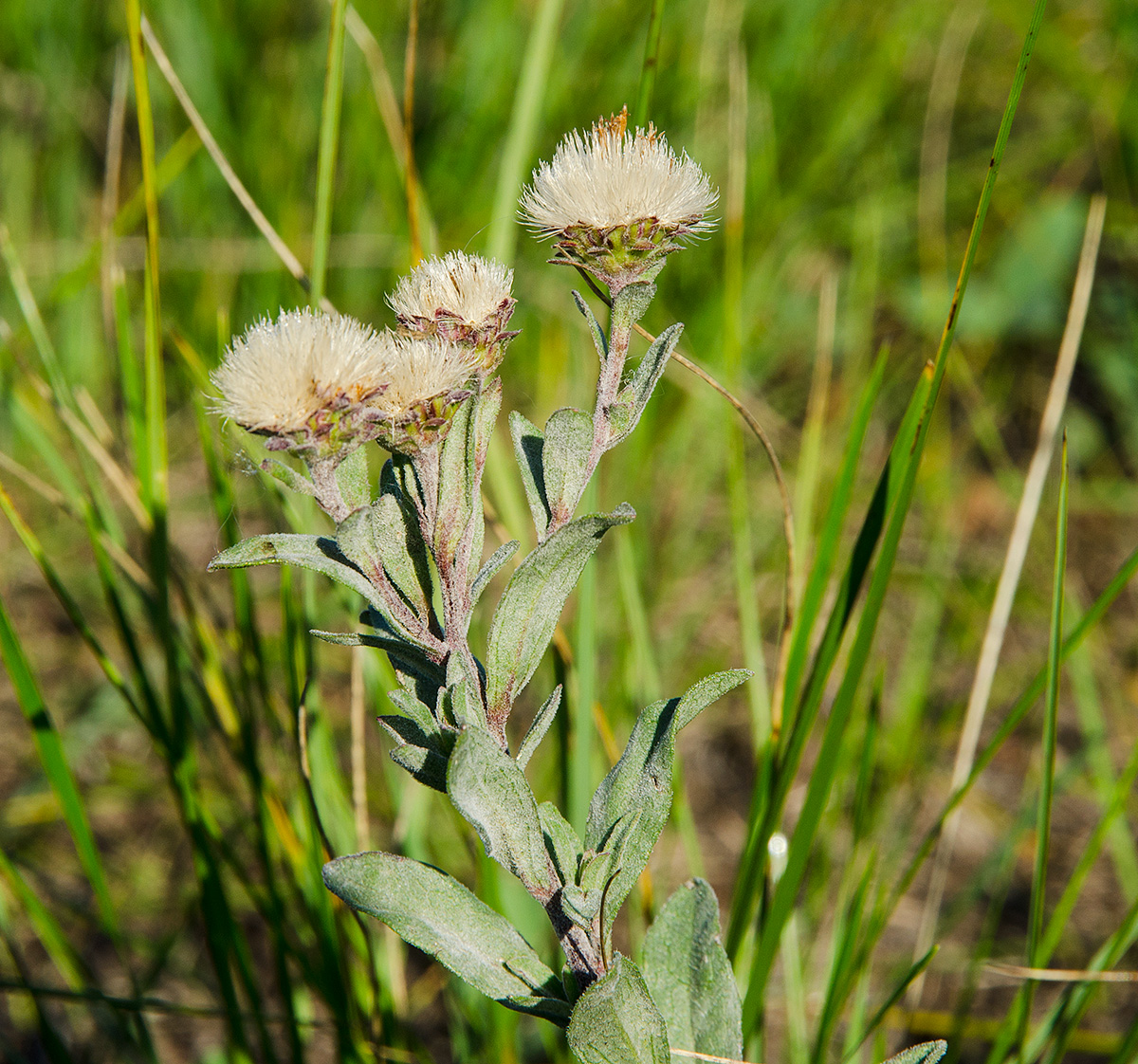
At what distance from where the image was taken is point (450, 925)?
0.80 metres

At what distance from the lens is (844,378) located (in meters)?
3.04

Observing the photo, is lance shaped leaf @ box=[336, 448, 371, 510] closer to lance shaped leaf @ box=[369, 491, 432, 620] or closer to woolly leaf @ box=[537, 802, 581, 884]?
lance shaped leaf @ box=[369, 491, 432, 620]

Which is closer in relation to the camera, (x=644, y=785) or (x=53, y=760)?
(x=644, y=785)

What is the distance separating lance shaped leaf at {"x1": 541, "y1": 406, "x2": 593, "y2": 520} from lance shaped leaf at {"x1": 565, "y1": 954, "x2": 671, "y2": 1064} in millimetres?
366

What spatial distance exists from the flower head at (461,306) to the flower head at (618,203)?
65 millimetres

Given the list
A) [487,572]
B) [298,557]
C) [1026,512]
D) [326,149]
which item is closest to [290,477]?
[298,557]

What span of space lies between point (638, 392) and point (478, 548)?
0.20 meters

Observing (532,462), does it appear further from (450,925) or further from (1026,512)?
(1026,512)

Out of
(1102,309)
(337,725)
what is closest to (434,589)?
(337,725)

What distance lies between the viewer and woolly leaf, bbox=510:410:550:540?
855mm

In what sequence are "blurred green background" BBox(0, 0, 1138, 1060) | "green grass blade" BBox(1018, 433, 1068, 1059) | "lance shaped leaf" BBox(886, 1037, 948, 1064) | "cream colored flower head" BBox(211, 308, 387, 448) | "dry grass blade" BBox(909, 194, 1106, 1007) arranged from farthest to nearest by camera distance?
"blurred green background" BBox(0, 0, 1138, 1060) → "dry grass blade" BBox(909, 194, 1106, 1007) → "green grass blade" BBox(1018, 433, 1068, 1059) → "lance shaped leaf" BBox(886, 1037, 948, 1064) → "cream colored flower head" BBox(211, 308, 387, 448)

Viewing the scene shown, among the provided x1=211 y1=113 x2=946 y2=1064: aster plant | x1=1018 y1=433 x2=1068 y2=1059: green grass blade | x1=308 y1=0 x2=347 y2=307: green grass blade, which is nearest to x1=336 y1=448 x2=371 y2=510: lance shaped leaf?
x1=211 y1=113 x2=946 y2=1064: aster plant

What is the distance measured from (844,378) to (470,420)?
2444 millimetres

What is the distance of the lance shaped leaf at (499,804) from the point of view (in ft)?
2.32
